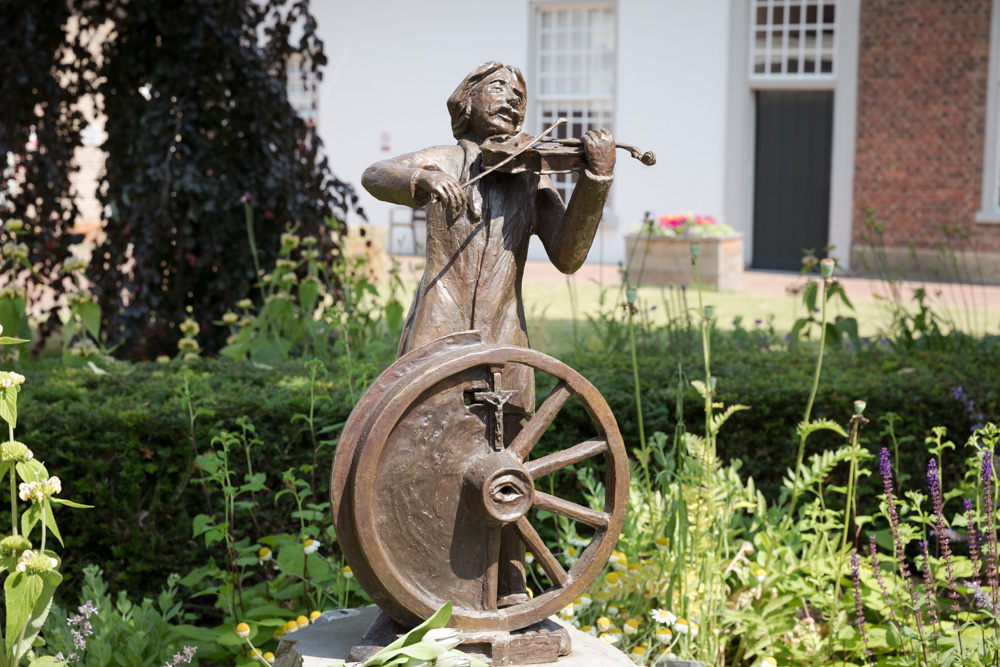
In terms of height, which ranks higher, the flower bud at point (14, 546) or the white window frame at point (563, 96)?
the white window frame at point (563, 96)

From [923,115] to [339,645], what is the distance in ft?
40.3

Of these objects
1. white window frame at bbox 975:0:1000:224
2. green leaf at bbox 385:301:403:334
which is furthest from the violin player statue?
white window frame at bbox 975:0:1000:224

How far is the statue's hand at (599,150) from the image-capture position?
2281 mm

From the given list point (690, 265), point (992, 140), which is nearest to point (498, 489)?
point (690, 265)

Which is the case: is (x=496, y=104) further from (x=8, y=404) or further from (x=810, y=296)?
(x=810, y=296)

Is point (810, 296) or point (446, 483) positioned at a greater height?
point (810, 296)

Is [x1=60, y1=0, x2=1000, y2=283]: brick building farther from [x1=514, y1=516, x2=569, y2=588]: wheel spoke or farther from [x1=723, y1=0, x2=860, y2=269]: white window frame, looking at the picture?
[x1=514, y1=516, x2=569, y2=588]: wheel spoke

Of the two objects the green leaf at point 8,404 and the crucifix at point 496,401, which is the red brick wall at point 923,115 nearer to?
the crucifix at point 496,401

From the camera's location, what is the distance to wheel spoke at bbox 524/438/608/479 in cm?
229

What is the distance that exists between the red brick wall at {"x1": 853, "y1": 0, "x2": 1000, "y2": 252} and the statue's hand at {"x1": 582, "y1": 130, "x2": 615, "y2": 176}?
446 inches

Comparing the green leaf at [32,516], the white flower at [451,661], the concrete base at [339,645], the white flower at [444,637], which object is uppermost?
the green leaf at [32,516]

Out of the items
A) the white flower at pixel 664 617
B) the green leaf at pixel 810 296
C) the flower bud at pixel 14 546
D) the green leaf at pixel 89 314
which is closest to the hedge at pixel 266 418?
the green leaf at pixel 89 314

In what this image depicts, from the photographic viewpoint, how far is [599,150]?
2279mm

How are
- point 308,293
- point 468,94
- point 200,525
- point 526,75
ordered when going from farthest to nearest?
point 526,75
point 308,293
point 200,525
point 468,94
